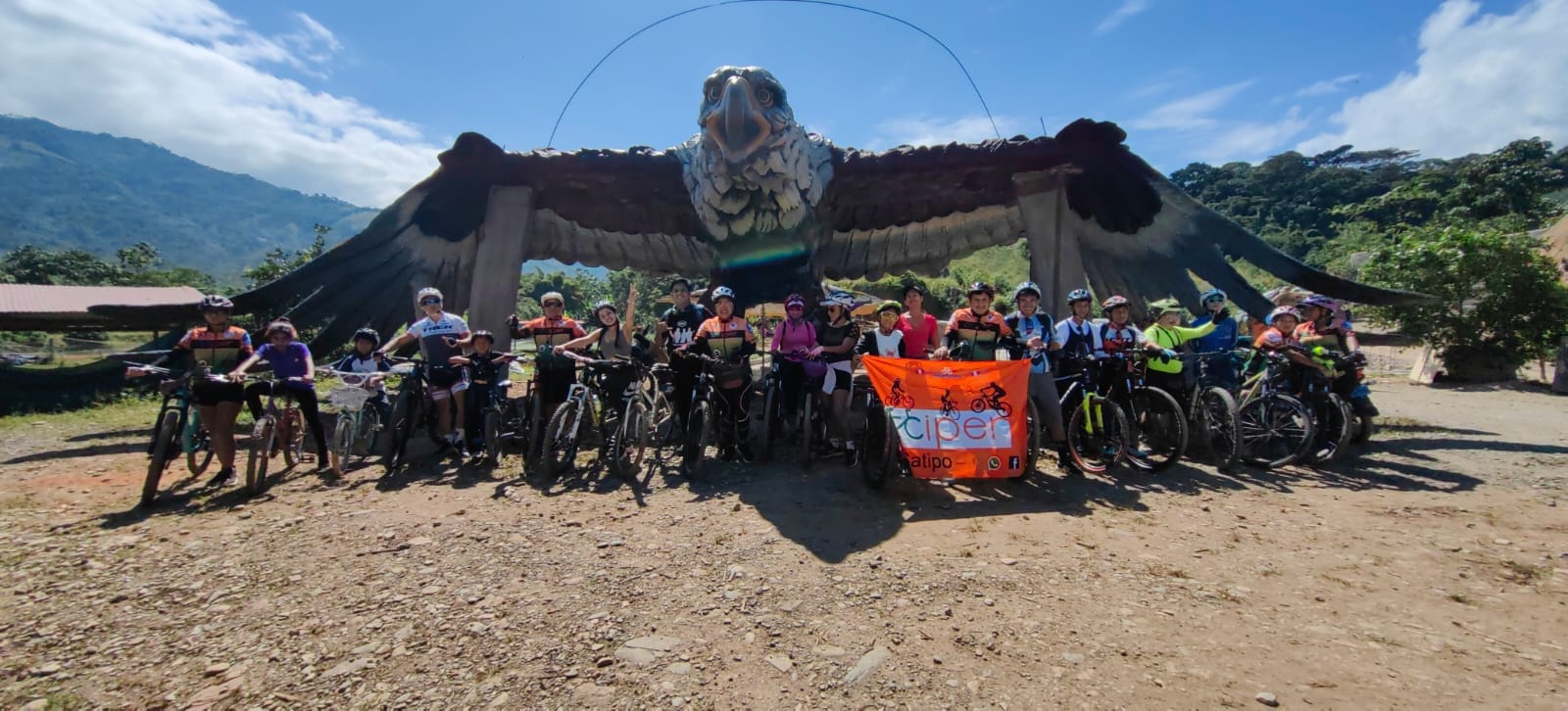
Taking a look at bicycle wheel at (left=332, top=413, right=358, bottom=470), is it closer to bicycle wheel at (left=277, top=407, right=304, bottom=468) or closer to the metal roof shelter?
bicycle wheel at (left=277, top=407, right=304, bottom=468)

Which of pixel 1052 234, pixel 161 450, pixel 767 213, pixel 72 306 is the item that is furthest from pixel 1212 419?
pixel 72 306

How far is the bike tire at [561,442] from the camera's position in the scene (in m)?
4.89

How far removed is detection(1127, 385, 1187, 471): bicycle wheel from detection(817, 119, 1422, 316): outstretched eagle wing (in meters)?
2.26

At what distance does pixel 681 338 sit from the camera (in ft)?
18.6

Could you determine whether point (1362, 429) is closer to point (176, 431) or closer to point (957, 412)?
point (957, 412)

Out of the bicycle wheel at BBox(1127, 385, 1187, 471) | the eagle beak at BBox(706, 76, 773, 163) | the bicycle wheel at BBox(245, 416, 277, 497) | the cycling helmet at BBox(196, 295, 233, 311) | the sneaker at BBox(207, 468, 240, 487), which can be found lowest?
the sneaker at BBox(207, 468, 240, 487)

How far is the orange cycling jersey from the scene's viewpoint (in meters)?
4.74

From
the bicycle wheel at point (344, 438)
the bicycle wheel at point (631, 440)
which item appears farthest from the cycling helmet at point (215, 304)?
the bicycle wheel at point (631, 440)

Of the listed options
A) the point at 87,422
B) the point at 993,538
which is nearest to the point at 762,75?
the point at 993,538

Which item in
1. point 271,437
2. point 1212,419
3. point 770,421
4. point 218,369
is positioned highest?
point 1212,419

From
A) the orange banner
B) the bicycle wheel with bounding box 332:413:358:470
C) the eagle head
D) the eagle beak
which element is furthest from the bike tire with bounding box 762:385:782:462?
the bicycle wheel with bounding box 332:413:358:470

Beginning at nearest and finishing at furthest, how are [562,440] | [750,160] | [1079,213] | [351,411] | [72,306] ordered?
[562,440] → [351,411] → [750,160] → [1079,213] → [72,306]

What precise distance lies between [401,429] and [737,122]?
4.28 meters

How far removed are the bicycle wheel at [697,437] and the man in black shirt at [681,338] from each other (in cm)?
21
